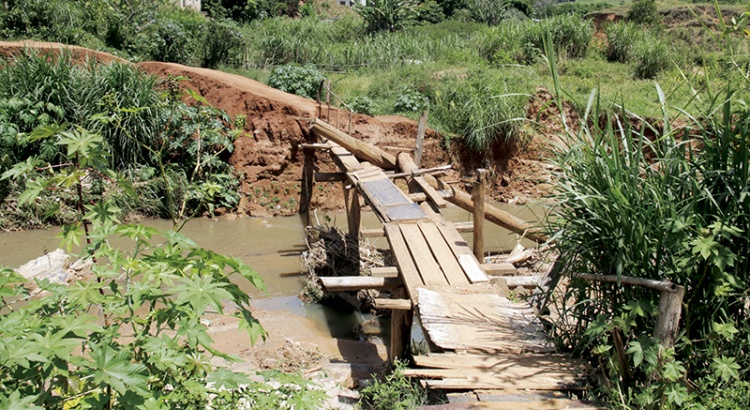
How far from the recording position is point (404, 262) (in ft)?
17.7

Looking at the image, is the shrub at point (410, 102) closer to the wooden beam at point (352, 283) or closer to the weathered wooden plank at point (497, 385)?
the wooden beam at point (352, 283)

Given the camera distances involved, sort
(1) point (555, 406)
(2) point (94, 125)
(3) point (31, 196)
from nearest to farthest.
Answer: (3) point (31, 196), (1) point (555, 406), (2) point (94, 125)

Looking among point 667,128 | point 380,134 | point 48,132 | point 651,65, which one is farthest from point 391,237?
point 651,65

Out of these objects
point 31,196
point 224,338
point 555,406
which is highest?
point 31,196

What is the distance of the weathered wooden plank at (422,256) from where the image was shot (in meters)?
5.12

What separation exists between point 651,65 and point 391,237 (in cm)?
1211

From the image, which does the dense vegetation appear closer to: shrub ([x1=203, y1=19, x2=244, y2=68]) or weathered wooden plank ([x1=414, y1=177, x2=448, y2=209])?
weathered wooden plank ([x1=414, y1=177, x2=448, y2=209])

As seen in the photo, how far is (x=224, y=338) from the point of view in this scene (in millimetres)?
6758

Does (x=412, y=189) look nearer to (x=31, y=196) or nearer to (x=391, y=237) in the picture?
(x=391, y=237)

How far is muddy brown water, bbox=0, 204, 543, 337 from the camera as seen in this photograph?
7715 mm

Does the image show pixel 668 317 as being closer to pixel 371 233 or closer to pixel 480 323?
pixel 480 323

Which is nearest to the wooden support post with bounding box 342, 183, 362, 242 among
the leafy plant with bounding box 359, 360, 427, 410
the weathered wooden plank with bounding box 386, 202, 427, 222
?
the weathered wooden plank with bounding box 386, 202, 427, 222

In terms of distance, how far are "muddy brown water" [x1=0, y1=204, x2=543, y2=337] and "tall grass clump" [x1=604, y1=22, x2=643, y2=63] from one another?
7237 millimetres

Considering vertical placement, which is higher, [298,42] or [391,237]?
[298,42]
